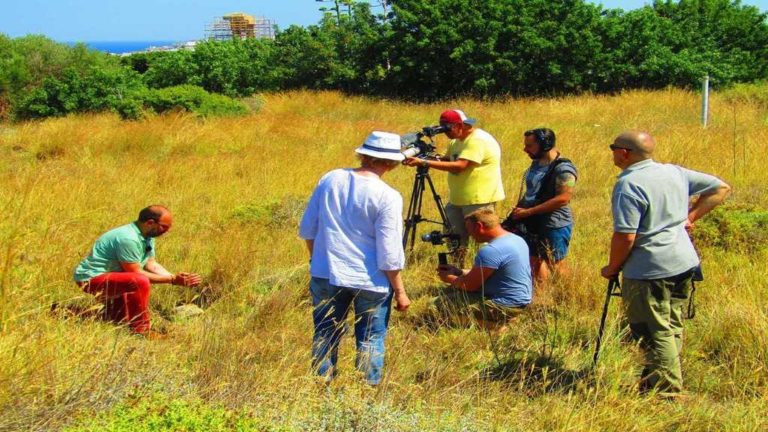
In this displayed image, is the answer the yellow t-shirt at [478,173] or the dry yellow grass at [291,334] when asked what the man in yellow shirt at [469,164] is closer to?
the yellow t-shirt at [478,173]

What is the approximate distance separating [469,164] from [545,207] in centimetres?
86

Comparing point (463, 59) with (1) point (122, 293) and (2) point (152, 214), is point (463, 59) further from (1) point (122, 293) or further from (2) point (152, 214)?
(1) point (122, 293)

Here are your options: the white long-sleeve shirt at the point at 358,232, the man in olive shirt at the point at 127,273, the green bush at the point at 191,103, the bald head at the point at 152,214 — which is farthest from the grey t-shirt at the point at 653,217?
Result: the green bush at the point at 191,103

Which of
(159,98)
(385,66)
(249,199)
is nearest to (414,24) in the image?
(385,66)

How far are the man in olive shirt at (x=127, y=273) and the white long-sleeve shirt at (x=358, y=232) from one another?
5.16 ft

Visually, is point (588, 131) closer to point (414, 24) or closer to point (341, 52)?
point (414, 24)

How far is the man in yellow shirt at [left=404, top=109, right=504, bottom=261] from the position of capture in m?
5.74

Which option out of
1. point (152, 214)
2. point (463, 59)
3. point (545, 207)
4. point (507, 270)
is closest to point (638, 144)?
point (507, 270)

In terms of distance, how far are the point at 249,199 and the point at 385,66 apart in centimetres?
1512

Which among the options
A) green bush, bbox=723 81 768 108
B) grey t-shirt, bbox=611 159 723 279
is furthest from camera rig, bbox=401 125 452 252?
green bush, bbox=723 81 768 108

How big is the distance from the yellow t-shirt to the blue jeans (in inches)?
89.6

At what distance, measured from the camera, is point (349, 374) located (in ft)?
11.8

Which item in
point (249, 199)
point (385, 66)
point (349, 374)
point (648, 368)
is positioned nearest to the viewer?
point (349, 374)

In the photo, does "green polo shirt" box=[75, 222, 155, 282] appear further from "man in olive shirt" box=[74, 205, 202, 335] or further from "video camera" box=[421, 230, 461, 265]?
"video camera" box=[421, 230, 461, 265]
